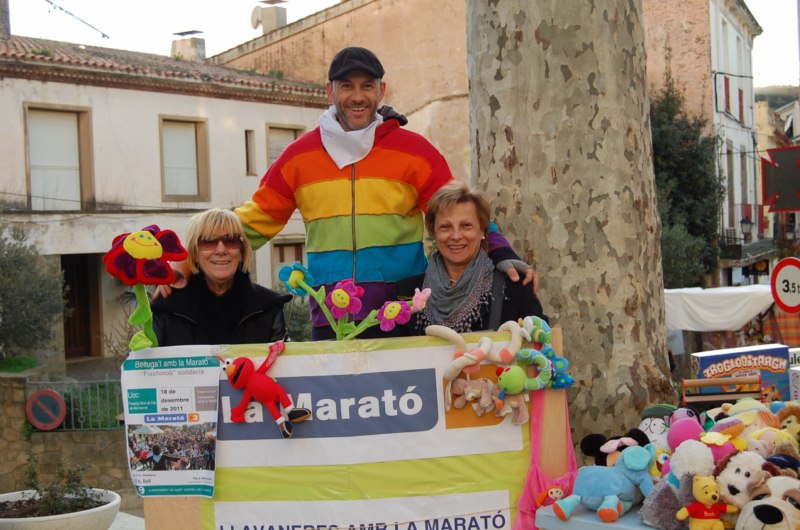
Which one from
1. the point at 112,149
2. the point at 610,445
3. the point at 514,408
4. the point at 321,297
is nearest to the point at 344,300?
the point at 321,297

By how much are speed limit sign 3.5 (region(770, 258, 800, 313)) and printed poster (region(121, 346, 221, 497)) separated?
6541mm

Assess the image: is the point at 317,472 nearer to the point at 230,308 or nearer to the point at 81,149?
the point at 230,308

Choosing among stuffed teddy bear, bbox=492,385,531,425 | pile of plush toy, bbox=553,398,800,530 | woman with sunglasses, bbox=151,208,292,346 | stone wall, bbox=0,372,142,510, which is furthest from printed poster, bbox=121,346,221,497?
stone wall, bbox=0,372,142,510

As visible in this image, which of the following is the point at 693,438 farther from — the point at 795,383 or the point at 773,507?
the point at 795,383

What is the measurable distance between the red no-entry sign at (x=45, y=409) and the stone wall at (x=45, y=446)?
121 millimetres

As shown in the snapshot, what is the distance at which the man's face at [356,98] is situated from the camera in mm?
3514

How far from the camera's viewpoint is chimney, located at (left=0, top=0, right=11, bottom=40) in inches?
864

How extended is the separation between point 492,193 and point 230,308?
3.70ft

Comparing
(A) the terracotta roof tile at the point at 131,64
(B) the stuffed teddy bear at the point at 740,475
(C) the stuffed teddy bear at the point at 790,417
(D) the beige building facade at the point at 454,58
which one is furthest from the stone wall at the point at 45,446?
(B) the stuffed teddy bear at the point at 740,475

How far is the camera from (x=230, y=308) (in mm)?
3613

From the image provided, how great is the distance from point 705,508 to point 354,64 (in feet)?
6.25

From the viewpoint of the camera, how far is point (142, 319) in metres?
2.98

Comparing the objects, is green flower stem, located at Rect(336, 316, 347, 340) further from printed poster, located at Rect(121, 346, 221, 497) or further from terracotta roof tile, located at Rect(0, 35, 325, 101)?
terracotta roof tile, located at Rect(0, 35, 325, 101)

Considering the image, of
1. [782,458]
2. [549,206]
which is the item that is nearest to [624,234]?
[549,206]
